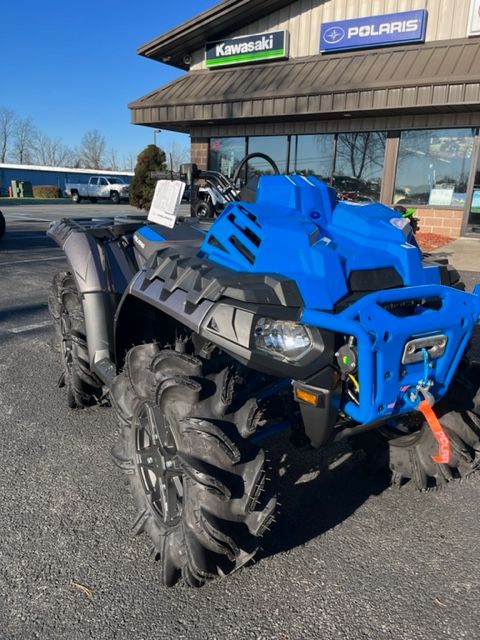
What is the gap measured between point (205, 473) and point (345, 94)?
37.9 feet

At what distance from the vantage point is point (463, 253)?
35.3ft

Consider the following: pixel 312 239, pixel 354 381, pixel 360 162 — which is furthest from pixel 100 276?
pixel 360 162

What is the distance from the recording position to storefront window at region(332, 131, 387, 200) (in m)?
13.2

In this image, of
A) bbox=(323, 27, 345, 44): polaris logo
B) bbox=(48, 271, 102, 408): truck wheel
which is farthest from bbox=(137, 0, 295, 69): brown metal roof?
bbox=(48, 271, 102, 408): truck wheel

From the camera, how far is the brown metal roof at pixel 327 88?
10.6 meters

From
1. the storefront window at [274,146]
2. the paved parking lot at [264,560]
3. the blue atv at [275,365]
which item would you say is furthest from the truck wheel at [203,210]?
the storefront window at [274,146]

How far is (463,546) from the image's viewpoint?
240cm

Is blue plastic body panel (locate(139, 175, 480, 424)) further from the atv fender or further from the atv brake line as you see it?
the atv fender

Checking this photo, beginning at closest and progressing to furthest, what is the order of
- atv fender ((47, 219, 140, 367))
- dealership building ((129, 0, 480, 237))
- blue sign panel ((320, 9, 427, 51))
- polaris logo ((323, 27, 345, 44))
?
atv fender ((47, 219, 140, 367)) < dealership building ((129, 0, 480, 237)) < blue sign panel ((320, 9, 427, 51)) < polaris logo ((323, 27, 345, 44))

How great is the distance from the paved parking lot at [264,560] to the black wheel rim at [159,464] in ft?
0.86

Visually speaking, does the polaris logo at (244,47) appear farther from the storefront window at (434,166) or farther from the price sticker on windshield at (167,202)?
the price sticker on windshield at (167,202)

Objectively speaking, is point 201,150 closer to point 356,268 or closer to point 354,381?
point 356,268

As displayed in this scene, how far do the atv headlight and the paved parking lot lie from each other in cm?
101

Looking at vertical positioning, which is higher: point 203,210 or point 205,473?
point 203,210
